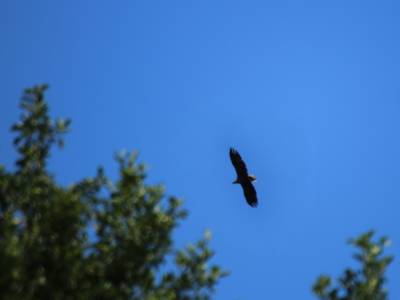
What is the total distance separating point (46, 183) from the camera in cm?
1266

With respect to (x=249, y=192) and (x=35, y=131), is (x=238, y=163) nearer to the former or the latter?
(x=249, y=192)

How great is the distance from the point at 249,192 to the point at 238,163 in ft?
5.39

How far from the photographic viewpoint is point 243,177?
22.8 m

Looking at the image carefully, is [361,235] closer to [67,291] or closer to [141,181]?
[141,181]

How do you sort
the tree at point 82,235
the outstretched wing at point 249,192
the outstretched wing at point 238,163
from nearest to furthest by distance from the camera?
the tree at point 82,235
the outstretched wing at point 238,163
the outstretched wing at point 249,192

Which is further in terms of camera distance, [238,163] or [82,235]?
[238,163]

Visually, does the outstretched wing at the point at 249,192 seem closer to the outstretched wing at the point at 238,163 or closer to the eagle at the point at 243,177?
the eagle at the point at 243,177

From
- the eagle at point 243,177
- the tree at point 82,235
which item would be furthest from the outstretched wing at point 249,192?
the tree at point 82,235

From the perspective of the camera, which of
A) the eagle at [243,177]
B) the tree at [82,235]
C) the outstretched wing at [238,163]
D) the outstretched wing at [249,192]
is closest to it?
the tree at [82,235]

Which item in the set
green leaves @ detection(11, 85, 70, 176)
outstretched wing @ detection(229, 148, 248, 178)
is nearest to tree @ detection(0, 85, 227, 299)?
green leaves @ detection(11, 85, 70, 176)

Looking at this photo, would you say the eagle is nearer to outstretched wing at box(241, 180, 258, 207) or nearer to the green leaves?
outstretched wing at box(241, 180, 258, 207)

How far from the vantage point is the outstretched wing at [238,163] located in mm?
22086

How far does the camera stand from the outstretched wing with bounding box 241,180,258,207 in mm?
23062

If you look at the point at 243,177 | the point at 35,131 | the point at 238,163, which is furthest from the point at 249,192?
the point at 35,131
